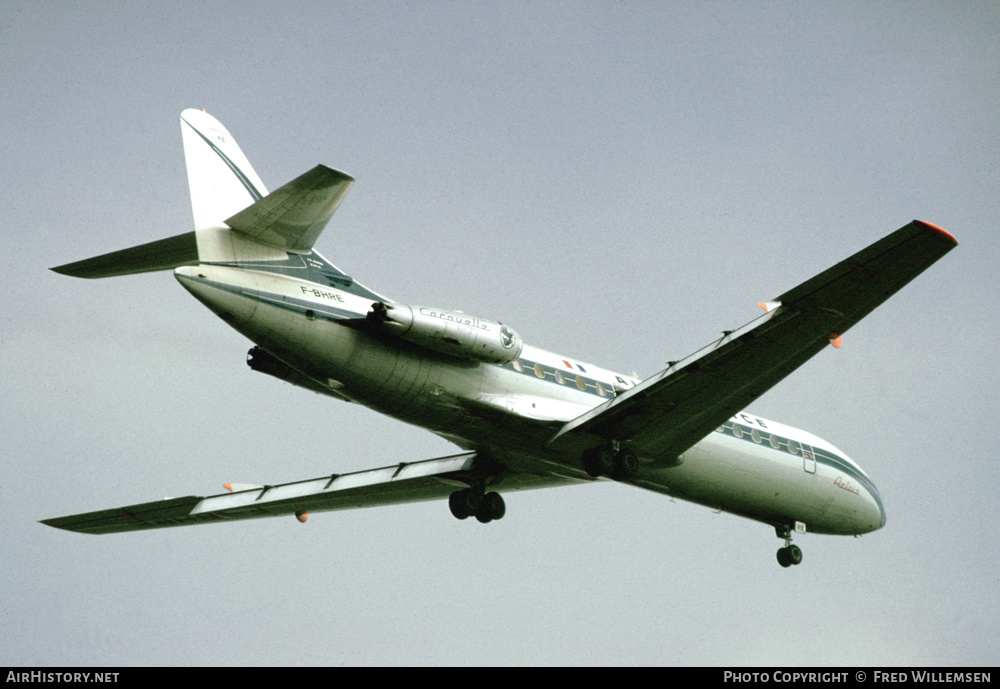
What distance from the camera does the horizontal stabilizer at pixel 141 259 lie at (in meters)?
19.2

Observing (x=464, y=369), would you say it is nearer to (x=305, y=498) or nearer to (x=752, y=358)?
(x=752, y=358)

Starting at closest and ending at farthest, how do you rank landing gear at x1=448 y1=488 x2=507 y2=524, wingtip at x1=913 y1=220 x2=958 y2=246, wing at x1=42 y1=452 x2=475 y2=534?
wingtip at x1=913 y1=220 x2=958 y2=246 → landing gear at x1=448 y1=488 x2=507 y2=524 → wing at x1=42 y1=452 x2=475 y2=534

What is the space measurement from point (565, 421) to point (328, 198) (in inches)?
253

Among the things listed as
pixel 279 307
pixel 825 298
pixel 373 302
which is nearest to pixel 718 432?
pixel 825 298

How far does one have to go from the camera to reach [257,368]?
67.3ft

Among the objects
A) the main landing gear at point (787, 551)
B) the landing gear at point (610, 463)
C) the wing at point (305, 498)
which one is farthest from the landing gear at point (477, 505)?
the main landing gear at point (787, 551)

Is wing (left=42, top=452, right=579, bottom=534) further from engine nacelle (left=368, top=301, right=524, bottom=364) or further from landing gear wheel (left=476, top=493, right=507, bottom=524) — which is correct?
engine nacelle (left=368, top=301, right=524, bottom=364)

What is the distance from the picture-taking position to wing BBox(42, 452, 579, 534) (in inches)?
985

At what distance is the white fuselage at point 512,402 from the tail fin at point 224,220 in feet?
1.61

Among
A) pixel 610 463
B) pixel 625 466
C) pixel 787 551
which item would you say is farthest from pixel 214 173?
pixel 787 551

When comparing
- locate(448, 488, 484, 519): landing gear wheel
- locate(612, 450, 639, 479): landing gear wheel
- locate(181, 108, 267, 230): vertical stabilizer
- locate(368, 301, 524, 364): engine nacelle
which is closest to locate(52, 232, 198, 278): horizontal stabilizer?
locate(181, 108, 267, 230): vertical stabilizer

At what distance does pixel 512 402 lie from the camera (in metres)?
21.7

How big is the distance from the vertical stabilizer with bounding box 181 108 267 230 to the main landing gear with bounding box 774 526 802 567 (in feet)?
44.5

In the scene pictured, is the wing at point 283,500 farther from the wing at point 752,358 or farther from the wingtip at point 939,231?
the wingtip at point 939,231
